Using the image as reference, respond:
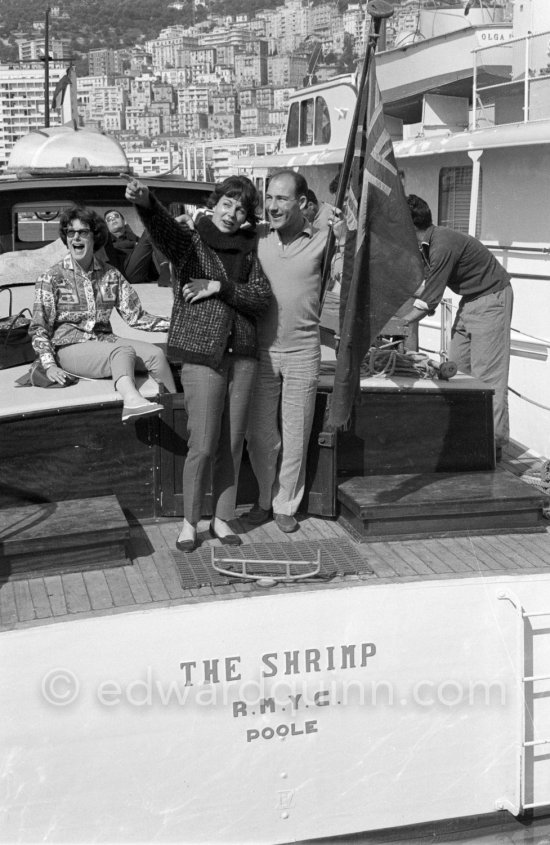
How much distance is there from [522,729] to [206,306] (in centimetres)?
252

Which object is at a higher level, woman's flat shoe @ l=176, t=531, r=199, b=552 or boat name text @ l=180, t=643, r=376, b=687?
woman's flat shoe @ l=176, t=531, r=199, b=552

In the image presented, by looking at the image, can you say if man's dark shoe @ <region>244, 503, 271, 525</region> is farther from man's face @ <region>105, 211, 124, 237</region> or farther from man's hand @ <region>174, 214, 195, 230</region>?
man's face @ <region>105, 211, 124, 237</region>

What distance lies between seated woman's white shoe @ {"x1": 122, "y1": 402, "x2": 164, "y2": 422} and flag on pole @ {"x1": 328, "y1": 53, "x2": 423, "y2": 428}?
0.93m

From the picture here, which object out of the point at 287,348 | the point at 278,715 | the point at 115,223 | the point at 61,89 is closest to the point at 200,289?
the point at 287,348

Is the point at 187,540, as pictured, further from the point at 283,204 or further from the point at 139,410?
the point at 283,204

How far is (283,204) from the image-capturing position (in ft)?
17.2

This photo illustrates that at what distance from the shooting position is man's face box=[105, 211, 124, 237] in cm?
881

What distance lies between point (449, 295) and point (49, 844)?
26.7 feet

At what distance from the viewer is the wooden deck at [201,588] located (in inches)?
187

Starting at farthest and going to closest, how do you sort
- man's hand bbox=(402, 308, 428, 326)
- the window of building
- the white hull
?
1. the window of building
2. man's hand bbox=(402, 308, 428, 326)
3. the white hull

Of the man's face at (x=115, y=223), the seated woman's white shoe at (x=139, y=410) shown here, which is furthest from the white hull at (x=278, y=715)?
the man's face at (x=115, y=223)

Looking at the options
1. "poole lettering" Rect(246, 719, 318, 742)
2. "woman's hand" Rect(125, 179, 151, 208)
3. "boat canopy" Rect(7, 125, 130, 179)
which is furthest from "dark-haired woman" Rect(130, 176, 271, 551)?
"boat canopy" Rect(7, 125, 130, 179)

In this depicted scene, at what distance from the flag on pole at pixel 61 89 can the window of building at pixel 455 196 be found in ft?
19.8

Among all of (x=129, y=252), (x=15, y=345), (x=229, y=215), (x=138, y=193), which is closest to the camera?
(x=138, y=193)
